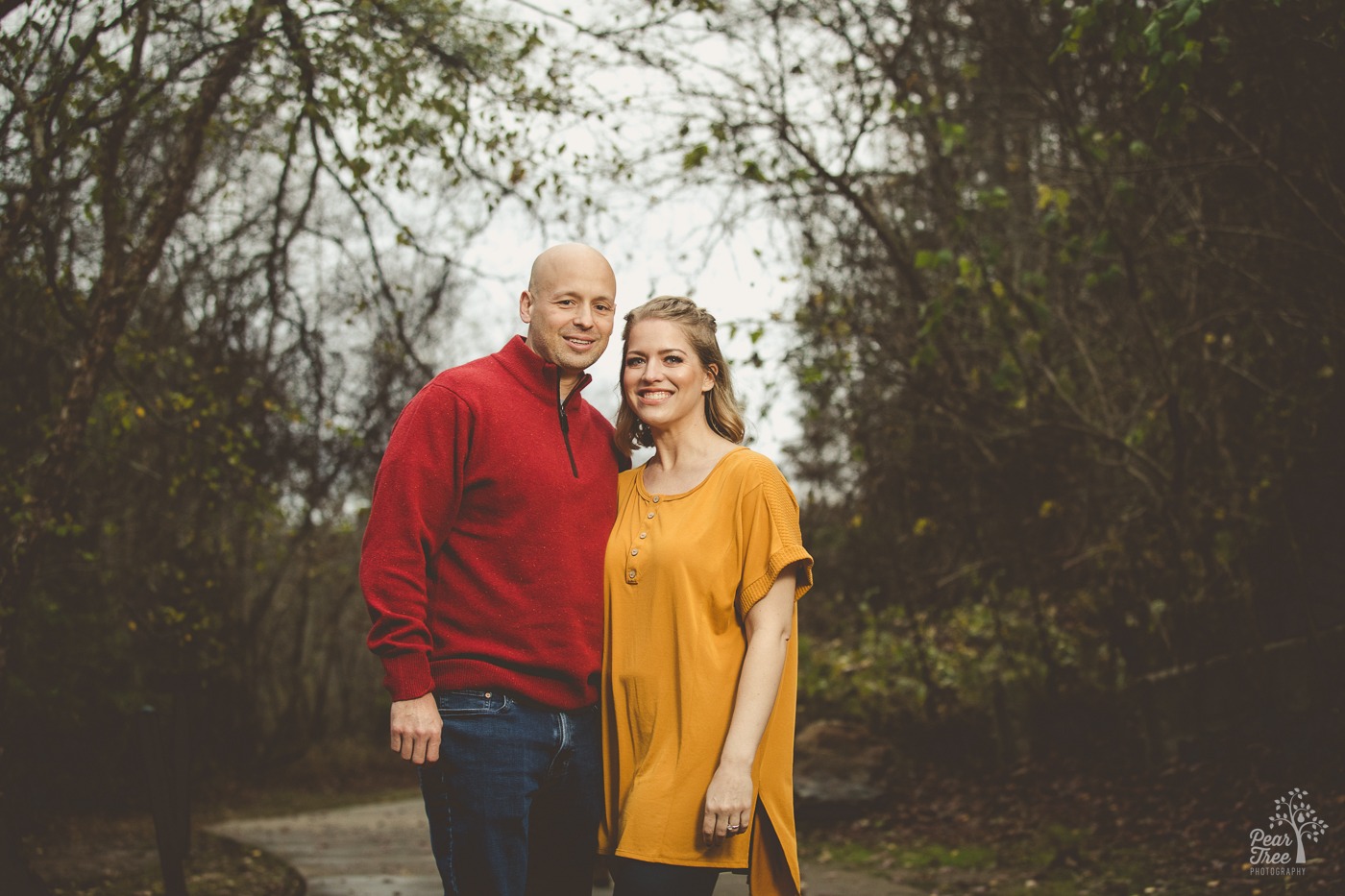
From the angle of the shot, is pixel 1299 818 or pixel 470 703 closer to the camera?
pixel 470 703

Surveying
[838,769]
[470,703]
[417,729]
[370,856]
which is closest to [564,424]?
[470,703]

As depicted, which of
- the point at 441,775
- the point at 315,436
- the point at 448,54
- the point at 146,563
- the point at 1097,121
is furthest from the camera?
the point at 315,436

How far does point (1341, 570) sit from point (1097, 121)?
3.22m

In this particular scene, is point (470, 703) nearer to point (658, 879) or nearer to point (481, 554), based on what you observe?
point (481, 554)

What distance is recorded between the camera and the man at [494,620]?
2.35 m

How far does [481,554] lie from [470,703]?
332 millimetres

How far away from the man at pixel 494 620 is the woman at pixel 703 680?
98 millimetres

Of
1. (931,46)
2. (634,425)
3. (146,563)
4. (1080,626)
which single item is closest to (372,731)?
(146,563)

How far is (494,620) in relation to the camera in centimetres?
245

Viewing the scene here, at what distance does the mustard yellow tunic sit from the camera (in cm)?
233

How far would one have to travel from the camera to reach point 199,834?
399 inches

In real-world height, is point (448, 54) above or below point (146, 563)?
above

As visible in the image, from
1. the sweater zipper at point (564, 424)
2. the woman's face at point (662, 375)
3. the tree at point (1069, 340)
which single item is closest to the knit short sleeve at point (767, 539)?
the woman's face at point (662, 375)

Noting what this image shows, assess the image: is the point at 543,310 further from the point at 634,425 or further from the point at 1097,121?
the point at 1097,121
